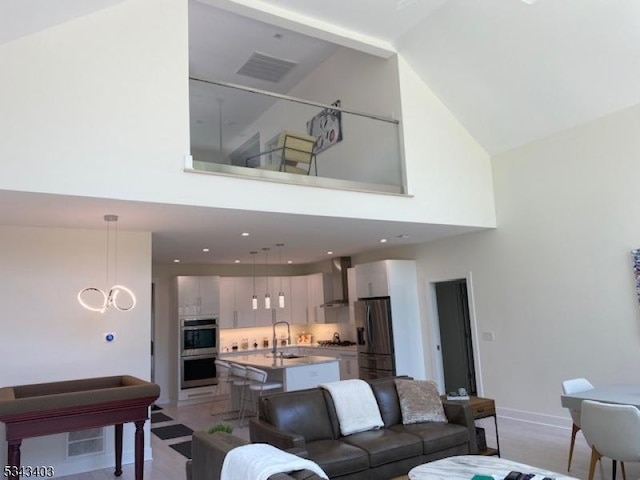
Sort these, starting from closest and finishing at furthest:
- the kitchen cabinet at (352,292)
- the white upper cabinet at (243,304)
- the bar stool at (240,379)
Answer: the bar stool at (240,379) → the kitchen cabinet at (352,292) → the white upper cabinet at (243,304)

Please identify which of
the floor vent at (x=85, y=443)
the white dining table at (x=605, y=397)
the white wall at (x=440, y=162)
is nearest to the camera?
the white dining table at (x=605, y=397)

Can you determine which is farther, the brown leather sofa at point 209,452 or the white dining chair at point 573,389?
the white dining chair at point 573,389

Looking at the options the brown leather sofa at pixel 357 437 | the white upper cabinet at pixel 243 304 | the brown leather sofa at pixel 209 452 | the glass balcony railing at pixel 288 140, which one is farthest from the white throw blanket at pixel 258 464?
the white upper cabinet at pixel 243 304

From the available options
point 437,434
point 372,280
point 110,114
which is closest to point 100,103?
point 110,114

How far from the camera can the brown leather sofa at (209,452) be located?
2.60 metres

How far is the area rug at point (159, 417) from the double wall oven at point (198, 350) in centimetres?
77

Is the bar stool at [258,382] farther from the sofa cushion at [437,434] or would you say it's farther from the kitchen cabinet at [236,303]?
the kitchen cabinet at [236,303]

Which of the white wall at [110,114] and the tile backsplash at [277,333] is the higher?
the white wall at [110,114]

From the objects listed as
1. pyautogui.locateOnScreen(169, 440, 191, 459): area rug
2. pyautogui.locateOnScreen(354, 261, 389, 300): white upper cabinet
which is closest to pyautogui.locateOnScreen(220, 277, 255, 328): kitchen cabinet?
pyautogui.locateOnScreen(354, 261, 389, 300): white upper cabinet

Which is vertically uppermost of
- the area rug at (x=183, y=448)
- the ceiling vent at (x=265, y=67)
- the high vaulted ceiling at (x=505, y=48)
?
the ceiling vent at (x=265, y=67)

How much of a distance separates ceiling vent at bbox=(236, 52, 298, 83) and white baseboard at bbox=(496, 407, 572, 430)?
6060mm

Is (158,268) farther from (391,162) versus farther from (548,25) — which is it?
(548,25)

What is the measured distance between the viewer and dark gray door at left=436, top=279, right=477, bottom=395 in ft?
A: 26.9

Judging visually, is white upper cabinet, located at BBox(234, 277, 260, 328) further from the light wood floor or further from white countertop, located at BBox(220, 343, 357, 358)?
the light wood floor
